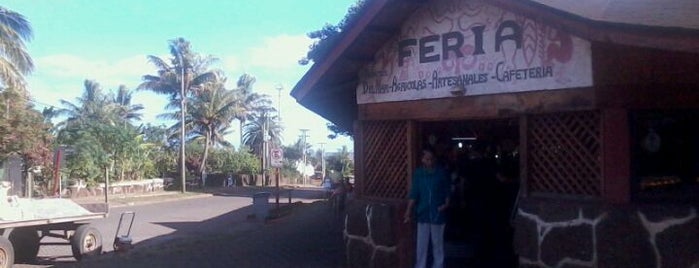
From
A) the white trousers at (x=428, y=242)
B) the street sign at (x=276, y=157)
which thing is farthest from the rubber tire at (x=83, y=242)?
the street sign at (x=276, y=157)

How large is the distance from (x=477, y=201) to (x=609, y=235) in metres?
3.49

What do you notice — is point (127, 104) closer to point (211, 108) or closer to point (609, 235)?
point (211, 108)

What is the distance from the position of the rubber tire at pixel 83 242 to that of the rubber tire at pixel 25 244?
632mm

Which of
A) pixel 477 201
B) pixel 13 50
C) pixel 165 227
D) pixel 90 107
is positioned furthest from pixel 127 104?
pixel 477 201

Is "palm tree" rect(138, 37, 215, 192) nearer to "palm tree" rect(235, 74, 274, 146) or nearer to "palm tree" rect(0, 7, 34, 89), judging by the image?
"palm tree" rect(235, 74, 274, 146)

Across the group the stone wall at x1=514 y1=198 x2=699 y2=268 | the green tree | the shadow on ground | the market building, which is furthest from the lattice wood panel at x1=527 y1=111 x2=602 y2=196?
the green tree

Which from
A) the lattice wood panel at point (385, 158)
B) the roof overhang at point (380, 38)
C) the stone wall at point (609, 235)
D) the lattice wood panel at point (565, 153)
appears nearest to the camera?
the roof overhang at point (380, 38)

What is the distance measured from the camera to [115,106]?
60.2 meters

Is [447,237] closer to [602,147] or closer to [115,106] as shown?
[602,147]

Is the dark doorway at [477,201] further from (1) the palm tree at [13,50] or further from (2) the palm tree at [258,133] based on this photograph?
(2) the palm tree at [258,133]

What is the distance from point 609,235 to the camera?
282 inches

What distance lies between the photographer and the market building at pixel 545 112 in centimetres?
707

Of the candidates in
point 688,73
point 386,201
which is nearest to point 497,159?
point 386,201

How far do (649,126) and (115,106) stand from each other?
56.4 meters
